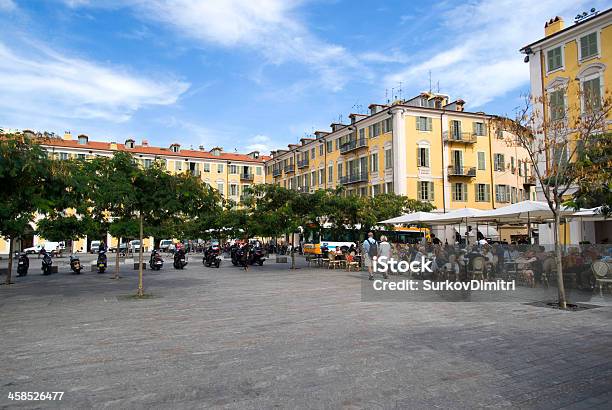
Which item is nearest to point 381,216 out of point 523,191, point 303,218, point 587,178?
point 303,218

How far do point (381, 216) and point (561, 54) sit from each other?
13.6 meters

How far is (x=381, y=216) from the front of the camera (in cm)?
2680

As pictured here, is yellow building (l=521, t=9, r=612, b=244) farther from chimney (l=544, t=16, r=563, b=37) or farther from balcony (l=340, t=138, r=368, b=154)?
balcony (l=340, t=138, r=368, b=154)

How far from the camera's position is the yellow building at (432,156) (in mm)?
40969

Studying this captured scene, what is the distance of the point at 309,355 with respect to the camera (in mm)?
6320

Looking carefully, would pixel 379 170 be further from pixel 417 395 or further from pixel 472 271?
pixel 417 395

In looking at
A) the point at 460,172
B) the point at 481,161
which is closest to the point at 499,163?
the point at 481,161

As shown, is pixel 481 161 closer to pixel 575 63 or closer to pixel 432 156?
pixel 432 156

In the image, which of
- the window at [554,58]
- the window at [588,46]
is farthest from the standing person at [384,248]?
the window at [554,58]

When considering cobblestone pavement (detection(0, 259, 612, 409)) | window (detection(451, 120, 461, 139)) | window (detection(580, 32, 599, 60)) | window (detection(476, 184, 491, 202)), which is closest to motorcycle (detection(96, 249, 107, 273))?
cobblestone pavement (detection(0, 259, 612, 409))

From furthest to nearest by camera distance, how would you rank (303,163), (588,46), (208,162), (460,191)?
1. (208,162)
2. (303,163)
3. (460,191)
4. (588,46)

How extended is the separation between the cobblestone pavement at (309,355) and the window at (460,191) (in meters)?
32.4

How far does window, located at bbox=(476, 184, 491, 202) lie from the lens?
141 feet

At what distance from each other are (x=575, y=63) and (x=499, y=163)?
1983 cm
